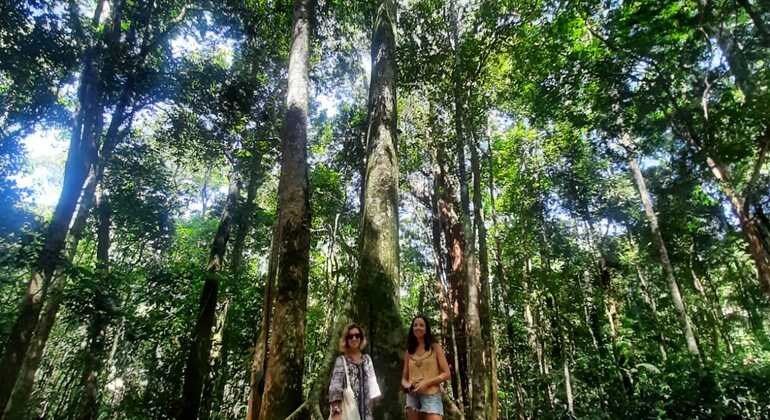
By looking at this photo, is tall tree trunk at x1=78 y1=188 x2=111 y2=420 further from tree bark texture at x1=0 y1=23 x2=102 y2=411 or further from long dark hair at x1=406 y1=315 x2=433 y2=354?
long dark hair at x1=406 y1=315 x2=433 y2=354

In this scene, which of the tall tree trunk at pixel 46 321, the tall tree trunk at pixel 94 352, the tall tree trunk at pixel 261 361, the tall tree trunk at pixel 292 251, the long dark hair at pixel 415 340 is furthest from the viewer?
the tall tree trunk at pixel 94 352

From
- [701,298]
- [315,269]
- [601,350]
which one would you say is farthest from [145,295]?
[701,298]

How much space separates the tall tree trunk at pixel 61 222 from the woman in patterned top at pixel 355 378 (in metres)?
7.35

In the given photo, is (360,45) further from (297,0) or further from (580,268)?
(580,268)

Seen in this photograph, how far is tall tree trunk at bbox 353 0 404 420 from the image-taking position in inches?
169

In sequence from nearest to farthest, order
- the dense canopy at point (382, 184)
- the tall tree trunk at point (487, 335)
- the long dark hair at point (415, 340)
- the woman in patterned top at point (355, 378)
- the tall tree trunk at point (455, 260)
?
1. the woman in patterned top at point (355, 378)
2. the long dark hair at point (415, 340)
3. the dense canopy at point (382, 184)
4. the tall tree trunk at point (487, 335)
5. the tall tree trunk at point (455, 260)

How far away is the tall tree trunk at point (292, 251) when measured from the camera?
461cm

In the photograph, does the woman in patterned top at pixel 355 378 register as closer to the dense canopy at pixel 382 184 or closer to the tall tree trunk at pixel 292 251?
the dense canopy at pixel 382 184

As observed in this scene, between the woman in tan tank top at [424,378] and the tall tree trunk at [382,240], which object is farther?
the tall tree trunk at [382,240]

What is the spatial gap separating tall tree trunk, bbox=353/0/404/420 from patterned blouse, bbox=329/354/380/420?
0.55 meters

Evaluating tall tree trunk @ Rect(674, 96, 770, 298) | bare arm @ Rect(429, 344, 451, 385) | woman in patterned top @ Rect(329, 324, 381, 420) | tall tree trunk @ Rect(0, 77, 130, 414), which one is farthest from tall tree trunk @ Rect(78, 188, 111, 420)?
tall tree trunk @ Rect(674, 96, 770, 298)

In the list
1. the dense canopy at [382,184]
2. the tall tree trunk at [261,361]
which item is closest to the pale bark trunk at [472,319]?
the dense canopy at [382,184]

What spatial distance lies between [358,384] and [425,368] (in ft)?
2.53

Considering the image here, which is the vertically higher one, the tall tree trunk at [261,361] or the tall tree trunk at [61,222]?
the tall tree trunk at [61,222]
